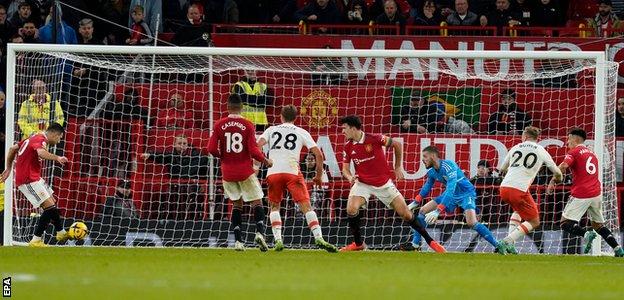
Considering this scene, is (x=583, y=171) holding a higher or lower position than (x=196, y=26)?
lower

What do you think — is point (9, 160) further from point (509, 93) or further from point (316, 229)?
point (509, 93)

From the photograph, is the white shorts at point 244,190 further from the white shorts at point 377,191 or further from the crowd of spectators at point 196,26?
the crowd of spectators at point 196,26

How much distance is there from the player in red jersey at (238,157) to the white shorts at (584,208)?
14.4 feet

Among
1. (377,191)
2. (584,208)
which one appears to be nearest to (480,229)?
(584,208)

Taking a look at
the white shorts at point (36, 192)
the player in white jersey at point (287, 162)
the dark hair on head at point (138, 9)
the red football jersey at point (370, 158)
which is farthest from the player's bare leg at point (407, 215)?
the dark hair on head at point (138, 9)

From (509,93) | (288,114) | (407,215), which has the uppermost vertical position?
(509,93)

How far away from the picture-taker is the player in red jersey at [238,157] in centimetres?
1891

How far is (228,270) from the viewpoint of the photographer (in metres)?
14.3

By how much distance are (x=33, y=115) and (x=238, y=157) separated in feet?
13.9

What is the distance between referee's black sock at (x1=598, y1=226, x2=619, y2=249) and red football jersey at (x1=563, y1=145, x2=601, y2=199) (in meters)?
0.52

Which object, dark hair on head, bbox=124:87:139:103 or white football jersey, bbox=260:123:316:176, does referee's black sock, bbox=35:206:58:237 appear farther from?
dark hair on head, bbox=124:87:139:103

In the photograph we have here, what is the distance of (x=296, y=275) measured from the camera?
44.9ft

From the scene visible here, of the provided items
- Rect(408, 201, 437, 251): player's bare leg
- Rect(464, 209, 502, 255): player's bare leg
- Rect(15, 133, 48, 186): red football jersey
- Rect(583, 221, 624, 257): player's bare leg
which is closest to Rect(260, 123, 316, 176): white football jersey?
Rect(408, 201, 437, 251): player's bare leg

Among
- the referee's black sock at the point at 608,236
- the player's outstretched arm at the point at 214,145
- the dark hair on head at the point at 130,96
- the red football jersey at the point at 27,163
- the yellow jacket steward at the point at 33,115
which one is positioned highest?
the dark hair on head at the point at 130,96
